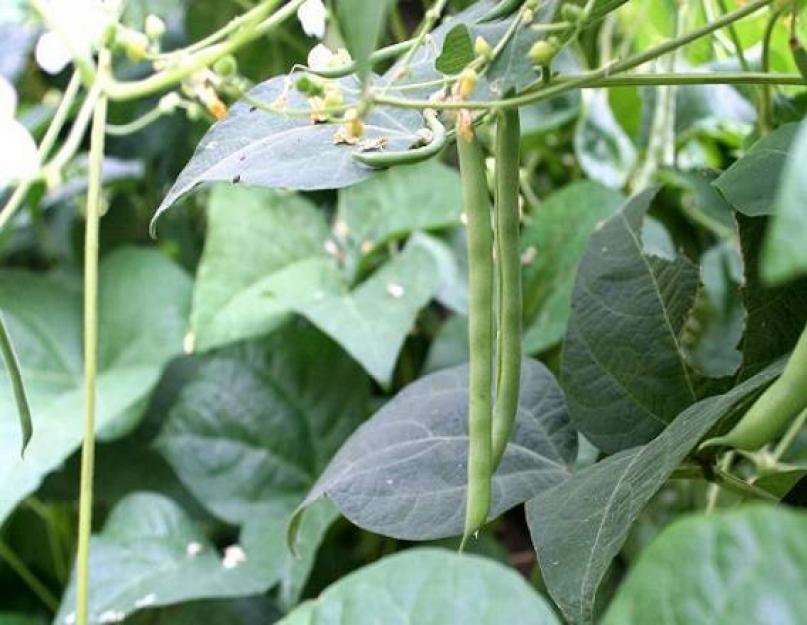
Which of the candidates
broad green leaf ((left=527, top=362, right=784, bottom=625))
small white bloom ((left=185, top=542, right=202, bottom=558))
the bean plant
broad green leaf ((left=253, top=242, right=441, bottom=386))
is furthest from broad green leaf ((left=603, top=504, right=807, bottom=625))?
small white bloom ((left=185, top=542, right=202, bottom=558))

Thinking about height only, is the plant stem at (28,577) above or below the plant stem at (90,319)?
below

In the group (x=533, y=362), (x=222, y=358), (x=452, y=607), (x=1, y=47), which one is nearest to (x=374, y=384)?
(x=222, y=358)

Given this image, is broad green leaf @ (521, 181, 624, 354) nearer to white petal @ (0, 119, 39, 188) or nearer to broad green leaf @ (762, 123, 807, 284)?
white petal @ (0, 119, 39, 188)

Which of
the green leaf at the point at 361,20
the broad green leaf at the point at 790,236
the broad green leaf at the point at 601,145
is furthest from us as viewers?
the broad green leaf at the point at 601,145

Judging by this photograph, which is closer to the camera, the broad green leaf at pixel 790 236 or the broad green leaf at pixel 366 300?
the broad green leaf at pixel 790 236

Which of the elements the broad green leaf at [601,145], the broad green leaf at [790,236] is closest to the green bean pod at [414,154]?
the broad green leaf at [790,236]

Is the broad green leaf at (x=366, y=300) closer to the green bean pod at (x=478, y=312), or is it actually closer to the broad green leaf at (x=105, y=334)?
the broad green leaf at (x=105, y=334)

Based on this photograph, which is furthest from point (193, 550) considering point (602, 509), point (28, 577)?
point (602, 509)
